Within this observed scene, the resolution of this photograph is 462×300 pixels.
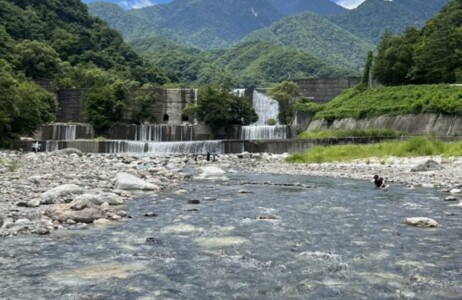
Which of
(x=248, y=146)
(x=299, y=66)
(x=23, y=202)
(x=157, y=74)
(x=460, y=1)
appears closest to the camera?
(x=23, y=202)

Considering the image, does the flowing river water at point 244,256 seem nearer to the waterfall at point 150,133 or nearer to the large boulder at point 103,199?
the large boulder at point 103,199

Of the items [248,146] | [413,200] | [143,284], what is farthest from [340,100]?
[143,284]

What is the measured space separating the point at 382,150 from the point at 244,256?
24.0m

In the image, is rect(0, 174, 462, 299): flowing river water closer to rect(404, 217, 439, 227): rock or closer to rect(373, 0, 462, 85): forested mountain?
rect(404, 217, 439, 227): rock

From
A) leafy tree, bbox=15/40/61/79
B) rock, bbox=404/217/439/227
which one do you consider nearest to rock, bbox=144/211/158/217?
rock, bbox=404/217/439/227

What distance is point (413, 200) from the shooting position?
15.1m

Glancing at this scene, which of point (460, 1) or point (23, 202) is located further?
point (460, 1)

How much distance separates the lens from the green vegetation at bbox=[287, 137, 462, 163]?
27641 mm

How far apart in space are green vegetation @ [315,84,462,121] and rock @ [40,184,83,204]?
30158 mm

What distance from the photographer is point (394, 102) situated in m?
43.0

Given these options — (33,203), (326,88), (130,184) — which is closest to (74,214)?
(33,203)

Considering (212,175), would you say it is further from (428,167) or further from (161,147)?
(161,147)

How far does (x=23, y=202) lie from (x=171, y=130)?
3924 cm

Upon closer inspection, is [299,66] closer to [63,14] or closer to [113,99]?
[63,14]
